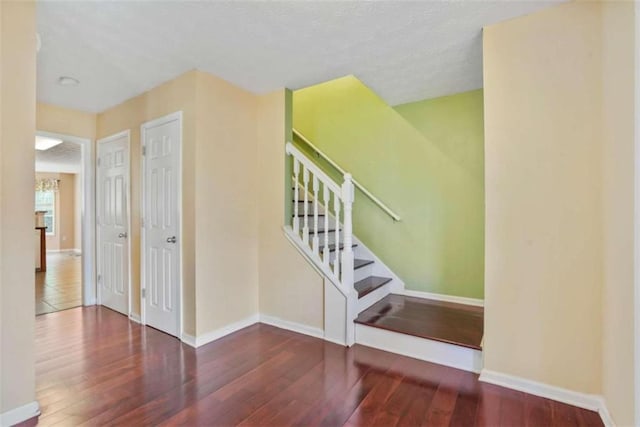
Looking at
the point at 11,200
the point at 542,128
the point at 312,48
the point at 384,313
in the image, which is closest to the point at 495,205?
the point at 542,128

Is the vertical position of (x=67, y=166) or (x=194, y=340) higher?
(x=67, y=166)

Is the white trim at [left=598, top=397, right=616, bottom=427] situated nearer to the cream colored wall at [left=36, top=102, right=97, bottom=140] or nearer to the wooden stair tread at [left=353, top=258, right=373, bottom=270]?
the wooden stair tread at [left=353, top=258, right=373, bottom=270]

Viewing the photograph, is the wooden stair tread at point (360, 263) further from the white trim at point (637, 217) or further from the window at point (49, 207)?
the window at point (49, 207)

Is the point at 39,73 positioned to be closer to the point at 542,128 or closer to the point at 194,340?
the point at 194,340

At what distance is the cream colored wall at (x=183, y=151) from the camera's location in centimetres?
262

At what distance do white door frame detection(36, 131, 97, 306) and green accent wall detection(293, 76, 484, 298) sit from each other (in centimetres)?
282

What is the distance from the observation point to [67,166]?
783 centimetres

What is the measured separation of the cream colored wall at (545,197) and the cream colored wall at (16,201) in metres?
2.73

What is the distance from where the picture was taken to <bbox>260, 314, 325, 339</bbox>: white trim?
9.12 feet

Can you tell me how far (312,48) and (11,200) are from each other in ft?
6.72

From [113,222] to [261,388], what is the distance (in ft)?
8.87

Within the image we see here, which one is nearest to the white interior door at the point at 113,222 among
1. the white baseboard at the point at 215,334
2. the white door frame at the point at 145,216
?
the white door frame at the point at 145,216

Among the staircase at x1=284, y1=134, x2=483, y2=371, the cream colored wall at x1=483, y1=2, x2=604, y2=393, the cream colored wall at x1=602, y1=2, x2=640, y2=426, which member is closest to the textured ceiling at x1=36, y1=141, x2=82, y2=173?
the staircase at x1=284, y1=134, x2=483, y2=371

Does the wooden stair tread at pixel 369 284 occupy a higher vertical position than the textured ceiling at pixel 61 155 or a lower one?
lower
